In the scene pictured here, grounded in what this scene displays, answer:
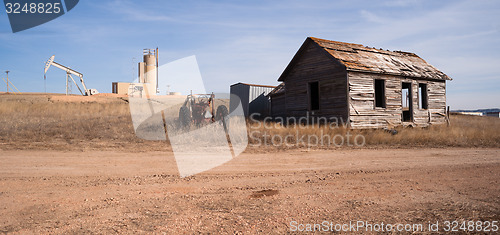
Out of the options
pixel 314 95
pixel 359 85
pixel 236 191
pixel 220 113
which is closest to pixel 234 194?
pixel 236 191

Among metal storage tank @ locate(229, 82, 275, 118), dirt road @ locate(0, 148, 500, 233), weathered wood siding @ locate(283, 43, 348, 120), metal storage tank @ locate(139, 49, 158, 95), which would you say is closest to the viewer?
dirt road @ locate(0, 148, 500, 233)

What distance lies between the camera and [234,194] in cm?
451

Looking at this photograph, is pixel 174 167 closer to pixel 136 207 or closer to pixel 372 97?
pixel 136 207

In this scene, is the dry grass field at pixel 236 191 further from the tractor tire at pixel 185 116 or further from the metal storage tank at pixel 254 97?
the metal storage tank at pixel 254 97

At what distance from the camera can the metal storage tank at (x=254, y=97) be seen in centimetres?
2381

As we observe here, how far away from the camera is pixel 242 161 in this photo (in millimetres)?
7367

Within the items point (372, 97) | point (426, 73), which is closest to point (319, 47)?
point (372, 97)

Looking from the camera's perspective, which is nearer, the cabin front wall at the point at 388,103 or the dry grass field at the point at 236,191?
the dry grass field at the point at 236,191

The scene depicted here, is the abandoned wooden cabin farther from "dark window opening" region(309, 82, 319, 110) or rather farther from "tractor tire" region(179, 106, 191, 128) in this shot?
"tractor tire" region(179, 106, 191, 128)

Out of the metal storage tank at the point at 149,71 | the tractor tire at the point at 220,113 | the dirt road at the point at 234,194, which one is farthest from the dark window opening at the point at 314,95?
the metal storage tank at the point at 149,71

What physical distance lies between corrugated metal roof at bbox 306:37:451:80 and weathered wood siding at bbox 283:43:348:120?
57cm

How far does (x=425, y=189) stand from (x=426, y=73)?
1578 cm

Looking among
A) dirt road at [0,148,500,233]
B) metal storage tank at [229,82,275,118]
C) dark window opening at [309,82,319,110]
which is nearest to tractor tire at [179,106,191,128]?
dirt road at [0,148,500,233]

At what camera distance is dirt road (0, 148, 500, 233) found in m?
3.38
